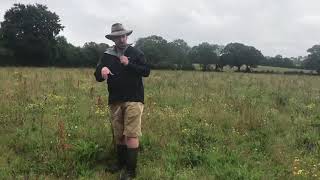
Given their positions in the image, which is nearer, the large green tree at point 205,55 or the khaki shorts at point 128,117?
the khaki shorts at point 128,117

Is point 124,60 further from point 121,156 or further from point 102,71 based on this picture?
point 121,156

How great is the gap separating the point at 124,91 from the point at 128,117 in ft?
1.37

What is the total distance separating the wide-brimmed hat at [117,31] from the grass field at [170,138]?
188 cm

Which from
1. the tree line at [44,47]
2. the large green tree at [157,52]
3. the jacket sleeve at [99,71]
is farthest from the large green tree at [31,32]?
the jacket sleeve at [99,71]

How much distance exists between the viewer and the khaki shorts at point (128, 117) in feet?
25.5

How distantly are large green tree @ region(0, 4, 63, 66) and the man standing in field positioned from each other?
162ft

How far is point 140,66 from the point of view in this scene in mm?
7809

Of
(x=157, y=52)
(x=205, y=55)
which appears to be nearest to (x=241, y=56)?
(x=205, y=55)

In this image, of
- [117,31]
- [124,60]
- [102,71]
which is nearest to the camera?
[124,60]

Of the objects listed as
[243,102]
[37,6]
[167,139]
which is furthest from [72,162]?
[37,6]

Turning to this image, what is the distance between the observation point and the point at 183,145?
9227mm

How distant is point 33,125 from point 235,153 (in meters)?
3.91

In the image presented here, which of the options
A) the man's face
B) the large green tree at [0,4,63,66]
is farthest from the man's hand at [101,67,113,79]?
the large green tree at [0,4,63,66]

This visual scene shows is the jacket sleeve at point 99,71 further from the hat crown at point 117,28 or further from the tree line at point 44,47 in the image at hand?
the tree line at point 44,47
